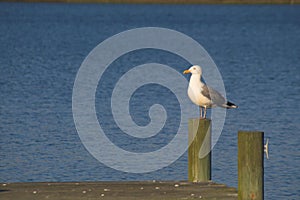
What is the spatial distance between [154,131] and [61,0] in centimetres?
12092

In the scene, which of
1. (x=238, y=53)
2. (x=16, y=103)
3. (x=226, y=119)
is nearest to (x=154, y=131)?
(x=226, y=119)

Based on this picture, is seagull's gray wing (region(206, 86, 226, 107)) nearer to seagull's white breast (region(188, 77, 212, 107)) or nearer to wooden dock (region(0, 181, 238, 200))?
seagull's white breast (region(188, 77, 212, 107))

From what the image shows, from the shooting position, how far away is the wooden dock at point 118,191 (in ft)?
38.9

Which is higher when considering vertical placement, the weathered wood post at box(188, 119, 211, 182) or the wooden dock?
the weathered wood post at box(188, 119, 211, 182)

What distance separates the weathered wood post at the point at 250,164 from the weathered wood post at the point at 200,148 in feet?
4.80

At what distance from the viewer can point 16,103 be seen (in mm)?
26859

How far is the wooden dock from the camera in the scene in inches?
466

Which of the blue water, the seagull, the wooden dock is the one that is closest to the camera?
the wooden dock

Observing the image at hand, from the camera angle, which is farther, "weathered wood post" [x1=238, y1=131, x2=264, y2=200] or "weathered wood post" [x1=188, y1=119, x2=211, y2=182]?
"weathered wood post" [x1=188, y1=119, x2=211, y2=182]

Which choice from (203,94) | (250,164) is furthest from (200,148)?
(250,164)

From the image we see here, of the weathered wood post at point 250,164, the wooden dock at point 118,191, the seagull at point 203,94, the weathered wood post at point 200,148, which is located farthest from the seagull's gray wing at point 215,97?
the weathered wood post at point 250,164

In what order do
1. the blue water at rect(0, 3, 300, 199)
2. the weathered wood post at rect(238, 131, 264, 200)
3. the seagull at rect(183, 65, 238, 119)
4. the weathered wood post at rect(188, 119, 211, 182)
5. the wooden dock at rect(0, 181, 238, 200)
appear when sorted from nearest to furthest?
the weathered wood post at rect(238, 131, 264, 200) → the wooden dock at rect(0, 181, 238, 200) → the weathered wood post at rect(188, 119, 211, 182) → the seagull at rect(183, 65, 238, 119) → the blue water at rect(0, 3, 300, 199)

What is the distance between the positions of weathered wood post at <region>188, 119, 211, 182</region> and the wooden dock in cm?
65

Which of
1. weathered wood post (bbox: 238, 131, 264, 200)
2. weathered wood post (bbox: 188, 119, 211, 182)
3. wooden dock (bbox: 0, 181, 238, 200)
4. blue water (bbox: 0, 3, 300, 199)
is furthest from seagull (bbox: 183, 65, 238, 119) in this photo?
blue water (bbox: 0, 3, 300, 199)
